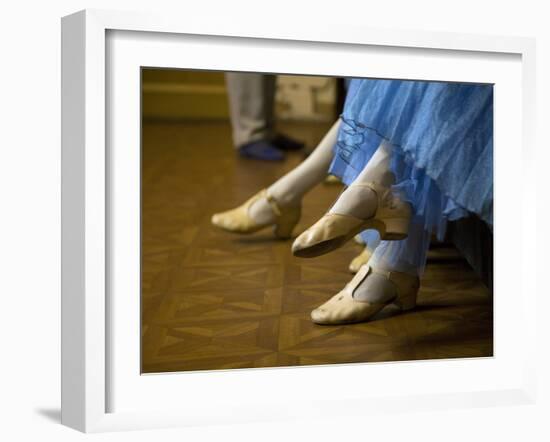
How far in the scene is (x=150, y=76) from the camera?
1.10 meters

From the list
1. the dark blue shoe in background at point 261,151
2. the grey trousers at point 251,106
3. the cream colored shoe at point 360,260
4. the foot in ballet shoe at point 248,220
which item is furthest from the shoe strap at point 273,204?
the grey trousers at point 251,106

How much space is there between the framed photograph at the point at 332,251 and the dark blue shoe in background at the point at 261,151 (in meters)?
1.54

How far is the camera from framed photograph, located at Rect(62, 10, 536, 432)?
3.19 ft

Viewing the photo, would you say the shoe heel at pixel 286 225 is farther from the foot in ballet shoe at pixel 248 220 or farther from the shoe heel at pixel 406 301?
the shoe heel at pixel 406 301

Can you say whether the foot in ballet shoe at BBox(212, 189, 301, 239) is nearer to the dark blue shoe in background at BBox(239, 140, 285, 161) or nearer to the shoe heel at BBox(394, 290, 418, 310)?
the shoe heel at BBox(394, 290, 418, 310)

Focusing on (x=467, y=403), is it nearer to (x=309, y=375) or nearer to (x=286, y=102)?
(x=309, y=375)

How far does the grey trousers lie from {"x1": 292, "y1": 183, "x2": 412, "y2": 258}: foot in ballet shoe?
195cm

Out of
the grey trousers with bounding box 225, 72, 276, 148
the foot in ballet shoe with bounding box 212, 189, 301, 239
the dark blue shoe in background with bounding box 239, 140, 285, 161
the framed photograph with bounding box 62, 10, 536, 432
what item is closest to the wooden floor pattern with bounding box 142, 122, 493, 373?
the framed photograph with bounding box 62, 10, 536, 432

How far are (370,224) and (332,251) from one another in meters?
0.06

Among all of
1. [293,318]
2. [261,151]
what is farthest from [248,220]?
[261,151]

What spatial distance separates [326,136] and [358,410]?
484 mm

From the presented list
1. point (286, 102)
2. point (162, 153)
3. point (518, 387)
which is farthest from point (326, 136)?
point (162, 153)

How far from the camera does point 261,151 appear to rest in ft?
10.1

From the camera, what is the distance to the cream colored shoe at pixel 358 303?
1.12m
